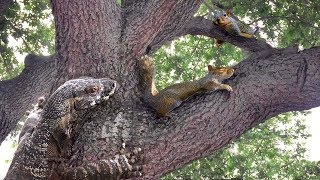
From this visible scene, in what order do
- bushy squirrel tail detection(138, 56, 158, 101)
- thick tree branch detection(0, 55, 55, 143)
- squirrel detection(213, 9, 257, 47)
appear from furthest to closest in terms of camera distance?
thick tree branch detection(0, 55, 55, 143)
squirrel detection(213, 9, 257, 47)
bushy squirrel tail detection(138, 56, 158, 101)

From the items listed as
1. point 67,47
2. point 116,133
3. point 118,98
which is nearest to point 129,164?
point 116,133

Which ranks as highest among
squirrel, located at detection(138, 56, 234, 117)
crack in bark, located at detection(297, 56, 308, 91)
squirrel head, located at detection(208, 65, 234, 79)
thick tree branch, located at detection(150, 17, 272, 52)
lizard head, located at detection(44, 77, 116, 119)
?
thick tree branch, located at detection(150, 17, 272, 52)

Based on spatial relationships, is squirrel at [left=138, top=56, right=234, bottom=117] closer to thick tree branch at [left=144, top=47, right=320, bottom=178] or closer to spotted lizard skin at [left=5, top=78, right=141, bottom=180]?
thick tree branch at [left=144, top=47, right=320, bottom=178]

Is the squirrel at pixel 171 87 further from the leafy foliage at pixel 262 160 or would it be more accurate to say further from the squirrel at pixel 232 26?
the leafy foliage at pixel 262 160

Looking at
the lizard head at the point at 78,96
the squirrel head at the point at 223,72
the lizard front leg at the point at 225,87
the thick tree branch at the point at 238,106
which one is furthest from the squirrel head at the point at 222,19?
the lizard head at the point at 78,96

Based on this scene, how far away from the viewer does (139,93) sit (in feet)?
11.6

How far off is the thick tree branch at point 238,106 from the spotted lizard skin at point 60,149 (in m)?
0.29

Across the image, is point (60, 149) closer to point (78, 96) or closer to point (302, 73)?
point (78, 96)

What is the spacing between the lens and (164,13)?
3.82 m

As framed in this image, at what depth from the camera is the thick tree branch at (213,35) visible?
444cm

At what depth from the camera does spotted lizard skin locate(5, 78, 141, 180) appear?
112 inches

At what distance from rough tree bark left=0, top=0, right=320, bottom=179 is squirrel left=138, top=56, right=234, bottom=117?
7cm

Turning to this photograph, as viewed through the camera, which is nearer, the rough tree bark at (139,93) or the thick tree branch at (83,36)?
the rough tree bark at (139,93)

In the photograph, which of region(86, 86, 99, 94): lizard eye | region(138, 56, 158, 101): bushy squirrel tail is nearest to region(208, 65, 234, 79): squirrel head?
region(138, 56, 158, 101): bushy squirrel tail
